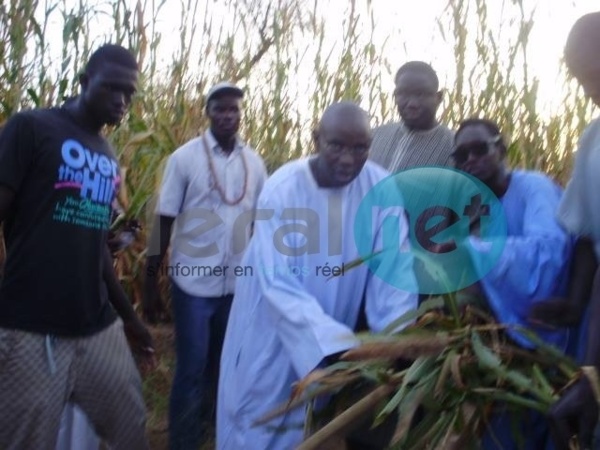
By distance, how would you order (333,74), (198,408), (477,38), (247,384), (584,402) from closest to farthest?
1. (584,402)
2. (247,384)
3. (198,408)
4. (477,38)
5. (333,74)

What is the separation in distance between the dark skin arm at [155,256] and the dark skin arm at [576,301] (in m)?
2.28

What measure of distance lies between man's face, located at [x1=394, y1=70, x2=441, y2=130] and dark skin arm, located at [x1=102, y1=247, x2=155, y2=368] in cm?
154

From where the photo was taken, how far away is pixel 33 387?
3424 millimetres

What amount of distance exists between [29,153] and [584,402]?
1.79m

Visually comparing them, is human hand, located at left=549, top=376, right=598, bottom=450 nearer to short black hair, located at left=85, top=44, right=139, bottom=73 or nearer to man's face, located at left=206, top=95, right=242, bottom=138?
short black hair, located at left=85, top=44, right=139, bottom=73

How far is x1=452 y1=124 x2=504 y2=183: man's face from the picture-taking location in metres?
3.58

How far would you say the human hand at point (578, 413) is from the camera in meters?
2.46

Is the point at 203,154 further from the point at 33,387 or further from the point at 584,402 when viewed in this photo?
the point at 584,402

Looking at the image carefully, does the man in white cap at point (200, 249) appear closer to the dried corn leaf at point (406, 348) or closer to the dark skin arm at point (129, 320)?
the dark skin arm at point (129, 320)

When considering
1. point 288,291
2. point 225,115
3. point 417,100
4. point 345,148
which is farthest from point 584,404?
point 225,115

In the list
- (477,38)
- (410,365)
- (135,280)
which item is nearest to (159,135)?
(135,280)

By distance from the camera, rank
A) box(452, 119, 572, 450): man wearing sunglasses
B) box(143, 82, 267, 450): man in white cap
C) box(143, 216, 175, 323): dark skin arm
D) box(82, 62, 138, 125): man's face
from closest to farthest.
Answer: box(452, 119, 572, 450): man wearing sunglasses < box(82, 62, 138, 125): man's face < box(143, 82, 267, 450): man in white cap < box(143, 216, 175, 323): dark skin arm

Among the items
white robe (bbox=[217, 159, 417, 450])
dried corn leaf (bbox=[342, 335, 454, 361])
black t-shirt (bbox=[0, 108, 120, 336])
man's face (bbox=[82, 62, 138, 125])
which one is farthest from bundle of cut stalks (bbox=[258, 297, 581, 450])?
man's face (bbox=[82, 62, 138, 125])

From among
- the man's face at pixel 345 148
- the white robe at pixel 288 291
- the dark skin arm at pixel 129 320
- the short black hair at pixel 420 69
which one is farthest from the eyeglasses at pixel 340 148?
the short black hair at pixel 420 69
